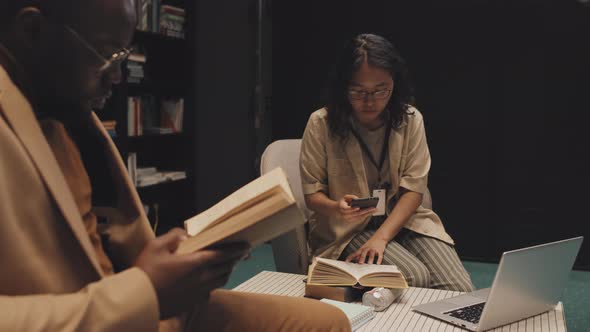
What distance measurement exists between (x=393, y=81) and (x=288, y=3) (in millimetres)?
2176

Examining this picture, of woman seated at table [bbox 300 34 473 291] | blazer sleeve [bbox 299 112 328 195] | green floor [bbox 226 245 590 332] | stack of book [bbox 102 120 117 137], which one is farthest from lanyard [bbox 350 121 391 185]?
stack of book [bbox 102 120 117 137]

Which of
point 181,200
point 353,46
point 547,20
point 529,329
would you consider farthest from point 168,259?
point 547,20

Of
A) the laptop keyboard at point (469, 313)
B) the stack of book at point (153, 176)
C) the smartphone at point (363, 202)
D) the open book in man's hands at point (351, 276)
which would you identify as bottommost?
the stack of book at point (153, 176)

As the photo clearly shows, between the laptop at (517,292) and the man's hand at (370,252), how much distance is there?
348 mm

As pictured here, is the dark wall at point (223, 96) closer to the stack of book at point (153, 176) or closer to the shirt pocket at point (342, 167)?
the stack of book at point (153, 176)

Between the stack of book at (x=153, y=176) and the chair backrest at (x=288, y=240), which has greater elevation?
the chair backrest at (x=288, y=240)

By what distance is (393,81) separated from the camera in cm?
221

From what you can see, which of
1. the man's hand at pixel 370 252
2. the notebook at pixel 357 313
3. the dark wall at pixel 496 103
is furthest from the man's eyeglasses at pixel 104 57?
the dark wall at pixel 496 103

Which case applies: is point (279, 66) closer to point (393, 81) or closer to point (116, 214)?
point (393, 81)

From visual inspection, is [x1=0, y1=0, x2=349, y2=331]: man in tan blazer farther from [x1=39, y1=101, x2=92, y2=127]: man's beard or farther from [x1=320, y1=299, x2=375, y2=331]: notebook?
[x1=320, y1=299, x2=375, y2=331]: notebook

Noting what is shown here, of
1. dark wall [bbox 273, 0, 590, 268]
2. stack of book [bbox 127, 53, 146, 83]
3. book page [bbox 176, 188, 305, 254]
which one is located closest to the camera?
book page [bbox 176, 188, 305, 254]

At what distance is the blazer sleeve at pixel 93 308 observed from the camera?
2.44 feet

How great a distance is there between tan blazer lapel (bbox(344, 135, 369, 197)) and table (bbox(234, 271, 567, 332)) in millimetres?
487

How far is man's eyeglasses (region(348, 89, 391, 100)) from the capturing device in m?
2.11
